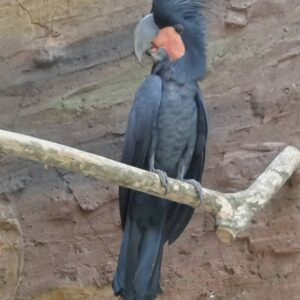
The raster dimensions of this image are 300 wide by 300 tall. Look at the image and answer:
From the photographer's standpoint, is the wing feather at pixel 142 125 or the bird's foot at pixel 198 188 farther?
the wing feather at pixel 142 125

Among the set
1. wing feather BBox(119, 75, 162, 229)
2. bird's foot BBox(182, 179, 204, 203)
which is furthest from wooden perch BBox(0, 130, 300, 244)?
wing feather BBox(119, 75, 162, 229)

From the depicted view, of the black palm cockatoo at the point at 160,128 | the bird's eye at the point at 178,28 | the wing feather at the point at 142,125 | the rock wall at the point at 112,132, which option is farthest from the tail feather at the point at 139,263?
the bird's eye at the point at 178,28

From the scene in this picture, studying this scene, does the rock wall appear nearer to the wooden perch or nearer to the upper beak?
the wooden perch

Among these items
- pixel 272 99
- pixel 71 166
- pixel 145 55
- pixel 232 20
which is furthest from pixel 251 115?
pixel 71 166

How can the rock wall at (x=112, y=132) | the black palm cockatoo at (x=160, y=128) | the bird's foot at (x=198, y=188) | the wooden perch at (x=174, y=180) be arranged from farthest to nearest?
the rock wall at (x=112, y=132) < the black palm cockatoo at (x=160, y=128) < the bird's foot at (x=198, y=188) < the wooden perch at (x=174, y=180)

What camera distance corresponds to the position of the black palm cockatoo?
2486 millimetres

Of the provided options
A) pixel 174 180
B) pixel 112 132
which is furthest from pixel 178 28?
pixel 112 132

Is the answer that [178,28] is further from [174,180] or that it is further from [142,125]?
[174,180]

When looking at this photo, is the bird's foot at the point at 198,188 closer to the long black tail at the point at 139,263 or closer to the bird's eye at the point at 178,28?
the long black tail at the point at 139,263

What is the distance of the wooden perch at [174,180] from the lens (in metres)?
2.10

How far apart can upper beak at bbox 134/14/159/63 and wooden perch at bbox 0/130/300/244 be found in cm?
38

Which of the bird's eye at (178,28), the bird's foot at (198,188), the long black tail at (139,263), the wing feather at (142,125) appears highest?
the bird's eye at (178,28)

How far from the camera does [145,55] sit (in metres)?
2.53

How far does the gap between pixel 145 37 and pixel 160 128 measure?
0.76ft
